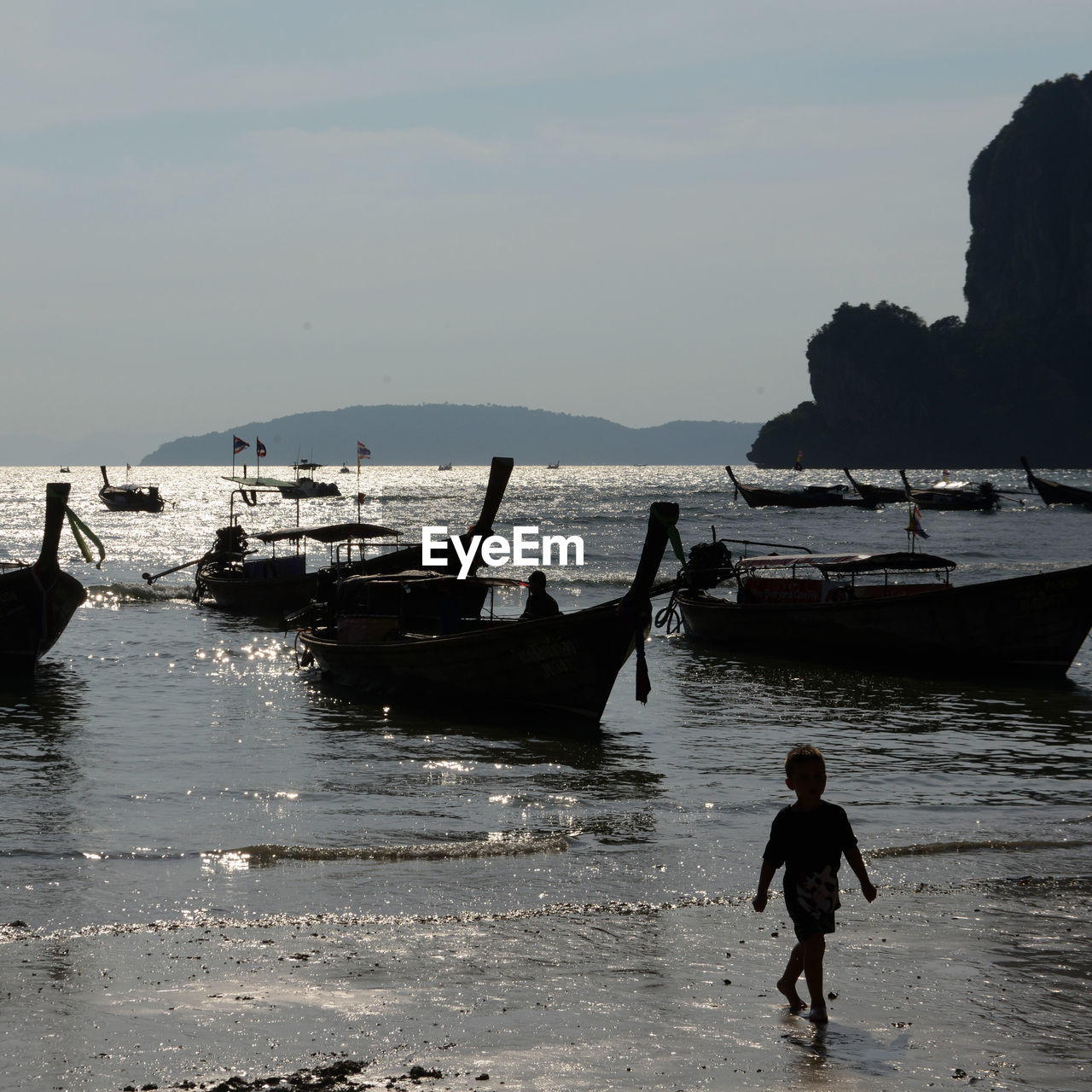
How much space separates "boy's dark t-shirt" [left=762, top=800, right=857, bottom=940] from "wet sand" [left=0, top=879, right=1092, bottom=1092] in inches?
24.1

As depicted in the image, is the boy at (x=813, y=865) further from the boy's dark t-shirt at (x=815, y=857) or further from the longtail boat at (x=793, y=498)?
the longtail boat at (x=793, y=498)

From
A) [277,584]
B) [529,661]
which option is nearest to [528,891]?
[529,661]

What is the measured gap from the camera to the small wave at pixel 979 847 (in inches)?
448

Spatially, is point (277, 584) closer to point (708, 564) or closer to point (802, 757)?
point (708, 564)

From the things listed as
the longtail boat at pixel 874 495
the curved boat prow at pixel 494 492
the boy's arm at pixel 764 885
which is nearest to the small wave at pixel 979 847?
the boy's arm at pixel 764 885

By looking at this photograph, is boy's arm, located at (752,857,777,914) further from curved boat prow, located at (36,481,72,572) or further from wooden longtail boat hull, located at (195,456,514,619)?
curved boat prow, located at (36,481,72,572)

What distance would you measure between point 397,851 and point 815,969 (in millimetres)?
5674

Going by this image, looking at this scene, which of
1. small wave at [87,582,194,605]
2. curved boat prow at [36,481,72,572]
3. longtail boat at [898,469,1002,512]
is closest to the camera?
curved boat prow at [36,481,72,572]

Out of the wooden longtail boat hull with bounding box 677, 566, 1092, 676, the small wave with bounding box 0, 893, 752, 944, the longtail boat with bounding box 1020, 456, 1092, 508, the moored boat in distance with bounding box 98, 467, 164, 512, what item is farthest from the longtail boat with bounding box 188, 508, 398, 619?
the moored boat in distance with bounding box 98, 467, 164, 512

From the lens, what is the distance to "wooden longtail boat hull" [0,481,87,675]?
25.6 metres

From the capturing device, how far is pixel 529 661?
62.7 feet

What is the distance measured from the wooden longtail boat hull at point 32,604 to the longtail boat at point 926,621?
16076 millimetres

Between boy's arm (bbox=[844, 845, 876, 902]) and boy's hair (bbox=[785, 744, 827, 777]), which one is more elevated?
boy's hair (bbox=[785, 744, 827, 777])

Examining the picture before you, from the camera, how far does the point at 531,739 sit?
18.1 m
